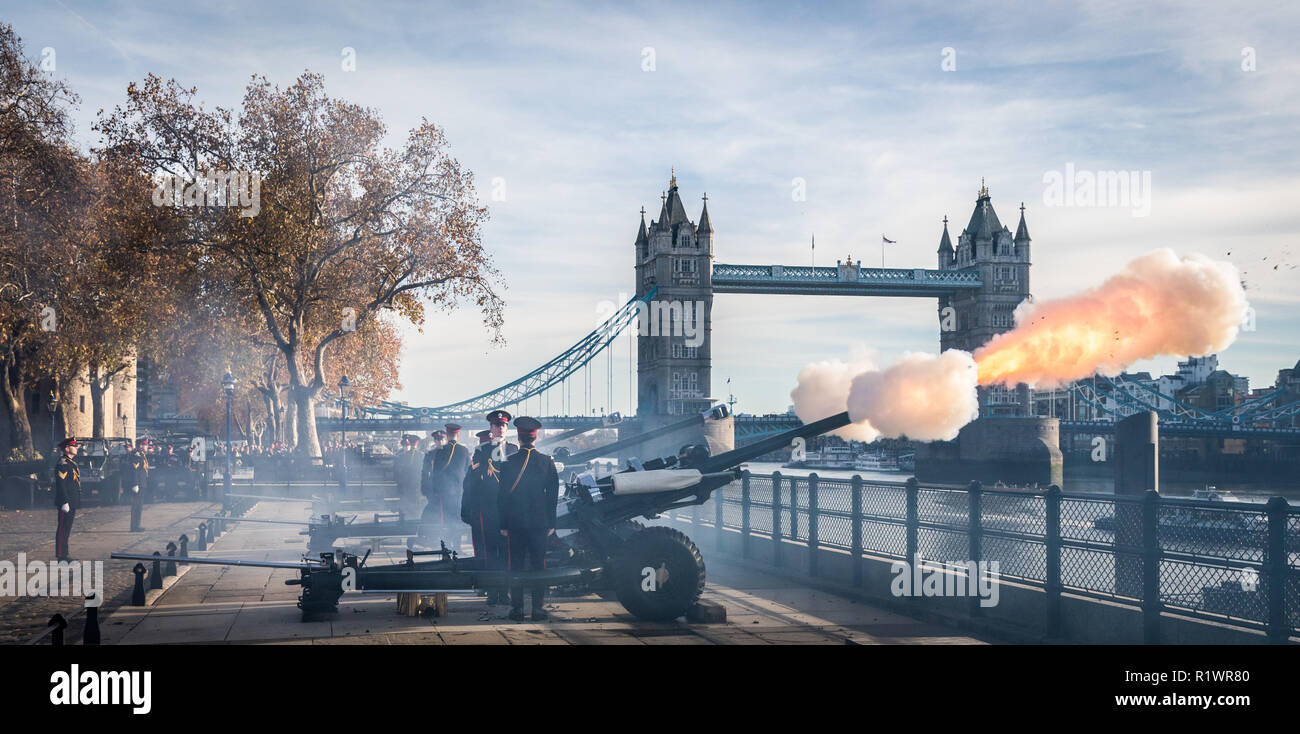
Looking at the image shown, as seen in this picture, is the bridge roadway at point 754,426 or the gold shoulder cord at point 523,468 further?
the bridge roadway at point 754,426

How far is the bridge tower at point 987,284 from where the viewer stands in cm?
11712

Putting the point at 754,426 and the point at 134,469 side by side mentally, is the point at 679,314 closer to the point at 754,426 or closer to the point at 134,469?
the point at 754,426

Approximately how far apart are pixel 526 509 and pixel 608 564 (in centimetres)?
101

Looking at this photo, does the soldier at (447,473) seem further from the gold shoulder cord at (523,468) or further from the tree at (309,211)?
the tree at (309,211)

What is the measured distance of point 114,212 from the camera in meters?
38.8

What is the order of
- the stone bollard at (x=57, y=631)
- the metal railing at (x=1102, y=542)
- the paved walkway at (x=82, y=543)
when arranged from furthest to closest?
the paved walkway at (x=82, y=543) < the metal railing at (x=1102, y=542) < the stone bollard at (x=57, y=631)

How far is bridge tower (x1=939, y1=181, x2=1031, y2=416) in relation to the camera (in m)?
117

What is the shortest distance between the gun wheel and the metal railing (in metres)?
2.83

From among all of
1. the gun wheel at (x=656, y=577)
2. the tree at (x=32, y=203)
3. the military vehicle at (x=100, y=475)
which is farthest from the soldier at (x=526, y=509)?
the tree at (x=32, y=203)

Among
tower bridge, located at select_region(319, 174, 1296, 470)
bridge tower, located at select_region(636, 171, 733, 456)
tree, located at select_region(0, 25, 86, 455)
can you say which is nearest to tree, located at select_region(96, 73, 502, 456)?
tree, located at select_region(0, 25, 86, 455)

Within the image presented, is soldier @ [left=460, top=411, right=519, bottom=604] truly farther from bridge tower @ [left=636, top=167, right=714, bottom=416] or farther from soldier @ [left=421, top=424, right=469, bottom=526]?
bridge tower @ [left=636, top=167, right=714, bottom=416]

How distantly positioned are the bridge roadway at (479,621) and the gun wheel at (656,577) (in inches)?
6.8
